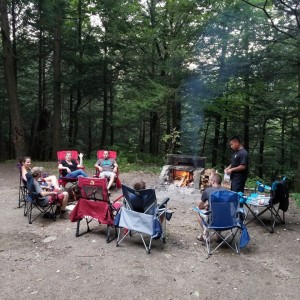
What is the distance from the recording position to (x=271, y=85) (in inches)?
381

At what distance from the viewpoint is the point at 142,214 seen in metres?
3.89

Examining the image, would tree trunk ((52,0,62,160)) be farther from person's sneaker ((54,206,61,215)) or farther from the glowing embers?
person's sneaker ((54,206,61,215))

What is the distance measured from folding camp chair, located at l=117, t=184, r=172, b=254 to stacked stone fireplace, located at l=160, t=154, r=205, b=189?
2.99 metres

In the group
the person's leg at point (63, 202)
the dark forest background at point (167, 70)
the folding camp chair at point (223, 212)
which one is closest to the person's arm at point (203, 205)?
the folding camp chair at point (223, 212)

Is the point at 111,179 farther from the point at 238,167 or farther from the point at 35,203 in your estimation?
the point at 238,167

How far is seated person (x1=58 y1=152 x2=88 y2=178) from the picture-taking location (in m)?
6.52

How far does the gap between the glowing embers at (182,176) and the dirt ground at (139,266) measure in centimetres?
234

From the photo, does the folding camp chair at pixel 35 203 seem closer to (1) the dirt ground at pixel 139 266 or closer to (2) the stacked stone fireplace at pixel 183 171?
(1) the dirt ground at pixel 139 266

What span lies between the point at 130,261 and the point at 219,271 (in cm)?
104

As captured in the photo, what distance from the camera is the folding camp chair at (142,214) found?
12.6ft

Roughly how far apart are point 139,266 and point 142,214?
0.69m

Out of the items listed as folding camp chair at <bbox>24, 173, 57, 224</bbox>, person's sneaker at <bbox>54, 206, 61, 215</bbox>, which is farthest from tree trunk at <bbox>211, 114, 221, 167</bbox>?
folding camp chair at <bbox>24, 173, 57, 224</bbox>

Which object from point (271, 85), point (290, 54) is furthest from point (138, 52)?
point (290, 54)

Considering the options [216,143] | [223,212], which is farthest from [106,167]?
[216,143]
